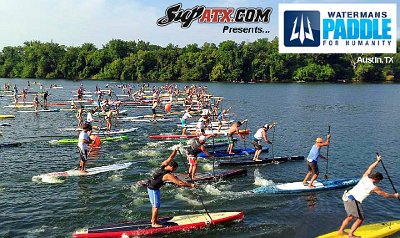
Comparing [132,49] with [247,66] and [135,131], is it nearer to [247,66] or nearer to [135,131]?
[247,66]

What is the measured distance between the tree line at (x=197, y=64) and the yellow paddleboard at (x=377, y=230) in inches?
4700

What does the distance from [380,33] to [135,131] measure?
41.9 meters

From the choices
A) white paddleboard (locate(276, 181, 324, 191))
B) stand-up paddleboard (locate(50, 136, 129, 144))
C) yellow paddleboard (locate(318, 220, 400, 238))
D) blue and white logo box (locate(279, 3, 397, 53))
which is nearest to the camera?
yellow paddleboard (locate(318, 220, 400, 238))

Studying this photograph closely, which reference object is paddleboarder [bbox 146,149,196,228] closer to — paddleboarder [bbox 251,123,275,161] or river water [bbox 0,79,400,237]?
river water [bbox 0,79,400,237]

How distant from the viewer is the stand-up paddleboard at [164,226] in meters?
13.6

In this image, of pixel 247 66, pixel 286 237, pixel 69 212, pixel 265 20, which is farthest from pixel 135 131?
pixel 247 66

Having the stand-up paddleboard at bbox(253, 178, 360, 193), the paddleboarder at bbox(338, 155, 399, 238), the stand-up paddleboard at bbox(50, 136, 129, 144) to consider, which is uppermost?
the paddleboarder at bbox(338, 155, 399, 238)

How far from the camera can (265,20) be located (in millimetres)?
53406

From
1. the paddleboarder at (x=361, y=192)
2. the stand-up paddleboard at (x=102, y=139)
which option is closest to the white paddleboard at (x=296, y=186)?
the paddleboarder at (x=361, y=192)

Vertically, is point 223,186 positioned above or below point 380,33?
below

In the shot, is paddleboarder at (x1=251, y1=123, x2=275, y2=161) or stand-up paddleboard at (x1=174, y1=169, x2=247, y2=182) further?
paddleboarder at (x1=251, y1=123, x2=275, y2=161)

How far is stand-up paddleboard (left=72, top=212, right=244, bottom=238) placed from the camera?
44.6ft

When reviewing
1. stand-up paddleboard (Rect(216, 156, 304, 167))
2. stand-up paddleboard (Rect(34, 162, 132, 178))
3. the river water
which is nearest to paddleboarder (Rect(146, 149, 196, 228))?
the river water

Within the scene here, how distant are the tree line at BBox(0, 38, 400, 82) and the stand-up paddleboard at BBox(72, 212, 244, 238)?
11985 centimetres
